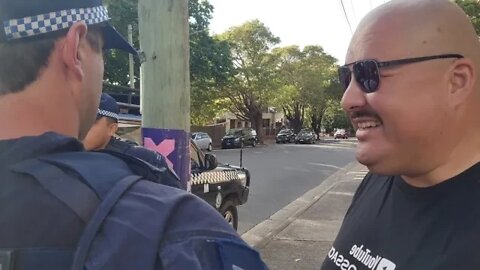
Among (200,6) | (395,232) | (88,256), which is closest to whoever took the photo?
(88,256)

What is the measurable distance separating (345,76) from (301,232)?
616 cm

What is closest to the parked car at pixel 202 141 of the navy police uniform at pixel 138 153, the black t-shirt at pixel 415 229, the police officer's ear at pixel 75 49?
the navy police uniform at pixel 138 153

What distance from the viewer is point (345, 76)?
1662mm

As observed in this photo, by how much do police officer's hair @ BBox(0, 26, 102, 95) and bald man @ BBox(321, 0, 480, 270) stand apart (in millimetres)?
885

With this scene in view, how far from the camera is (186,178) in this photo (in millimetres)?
3018

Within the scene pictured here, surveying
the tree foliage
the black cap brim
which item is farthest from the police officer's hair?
the tree foliage

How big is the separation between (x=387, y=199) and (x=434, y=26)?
64 centimetres

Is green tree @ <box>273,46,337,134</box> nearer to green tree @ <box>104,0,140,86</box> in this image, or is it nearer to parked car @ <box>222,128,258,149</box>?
parked car @ <box>222,128,258,149</box>


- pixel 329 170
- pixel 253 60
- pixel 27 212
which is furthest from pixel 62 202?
pixel 253 60

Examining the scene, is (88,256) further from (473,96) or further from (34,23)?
(473,96)

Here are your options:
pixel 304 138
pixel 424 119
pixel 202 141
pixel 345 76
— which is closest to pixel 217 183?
pixel 345 76

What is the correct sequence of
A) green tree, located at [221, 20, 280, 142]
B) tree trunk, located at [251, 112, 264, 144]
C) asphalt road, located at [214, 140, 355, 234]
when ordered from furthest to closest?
1. tree trunk, located at [251, 112, 264, 144]
2. green tree, located at [221, 20, 280, 142]
3. asphalt road, located at [214, 140, 355, 234]

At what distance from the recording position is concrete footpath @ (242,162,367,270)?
20.1 ft

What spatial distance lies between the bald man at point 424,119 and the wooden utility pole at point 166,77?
1.45 m
